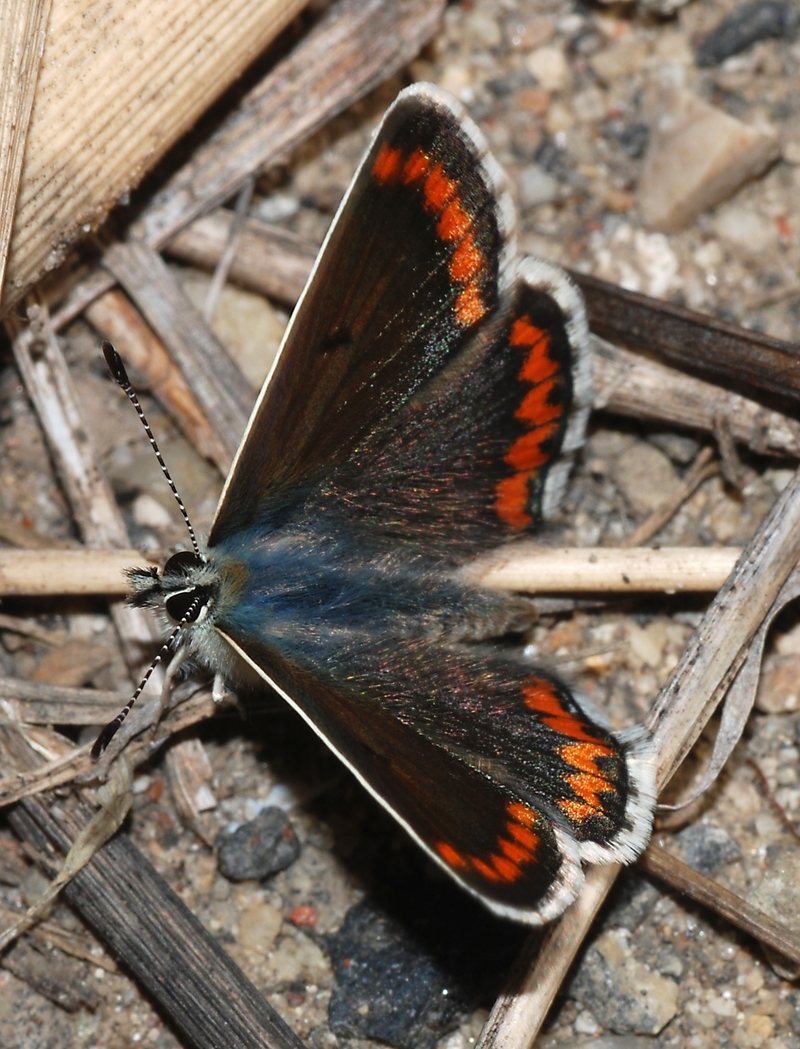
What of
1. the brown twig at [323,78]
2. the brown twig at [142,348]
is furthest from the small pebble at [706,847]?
the brown twig at [323,78]

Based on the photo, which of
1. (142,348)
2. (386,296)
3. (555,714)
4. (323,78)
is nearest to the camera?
(555,714)

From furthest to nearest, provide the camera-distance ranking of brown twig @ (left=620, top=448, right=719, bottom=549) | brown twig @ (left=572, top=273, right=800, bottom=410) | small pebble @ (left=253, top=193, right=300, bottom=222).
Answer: small pebble @ (left=253, top=193, right=300, bottom=222) < brown twig @ (left=620, top=448, right=719, bottom=549) < brown twig @ (left=572, top=273, right=800, bottom=410)

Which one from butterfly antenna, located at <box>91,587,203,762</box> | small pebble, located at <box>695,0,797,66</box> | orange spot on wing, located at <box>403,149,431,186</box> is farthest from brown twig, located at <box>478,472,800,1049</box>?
small pebble, located at <box>695,0,797,66</box>

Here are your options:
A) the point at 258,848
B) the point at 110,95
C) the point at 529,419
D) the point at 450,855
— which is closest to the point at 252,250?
the point at 110,95

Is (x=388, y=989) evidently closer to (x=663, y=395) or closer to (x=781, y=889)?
(x=781, y=889)

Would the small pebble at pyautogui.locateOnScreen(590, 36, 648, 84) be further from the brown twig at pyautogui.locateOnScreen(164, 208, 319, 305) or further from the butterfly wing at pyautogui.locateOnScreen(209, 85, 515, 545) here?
the butterfly wing at pyautogui.locateOnScreen(209, 85, 515, 545)

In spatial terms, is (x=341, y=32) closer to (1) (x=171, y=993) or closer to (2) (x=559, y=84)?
(2) (x=559, y=84)

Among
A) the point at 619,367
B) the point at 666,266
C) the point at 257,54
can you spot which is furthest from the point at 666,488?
the point at 257,54
